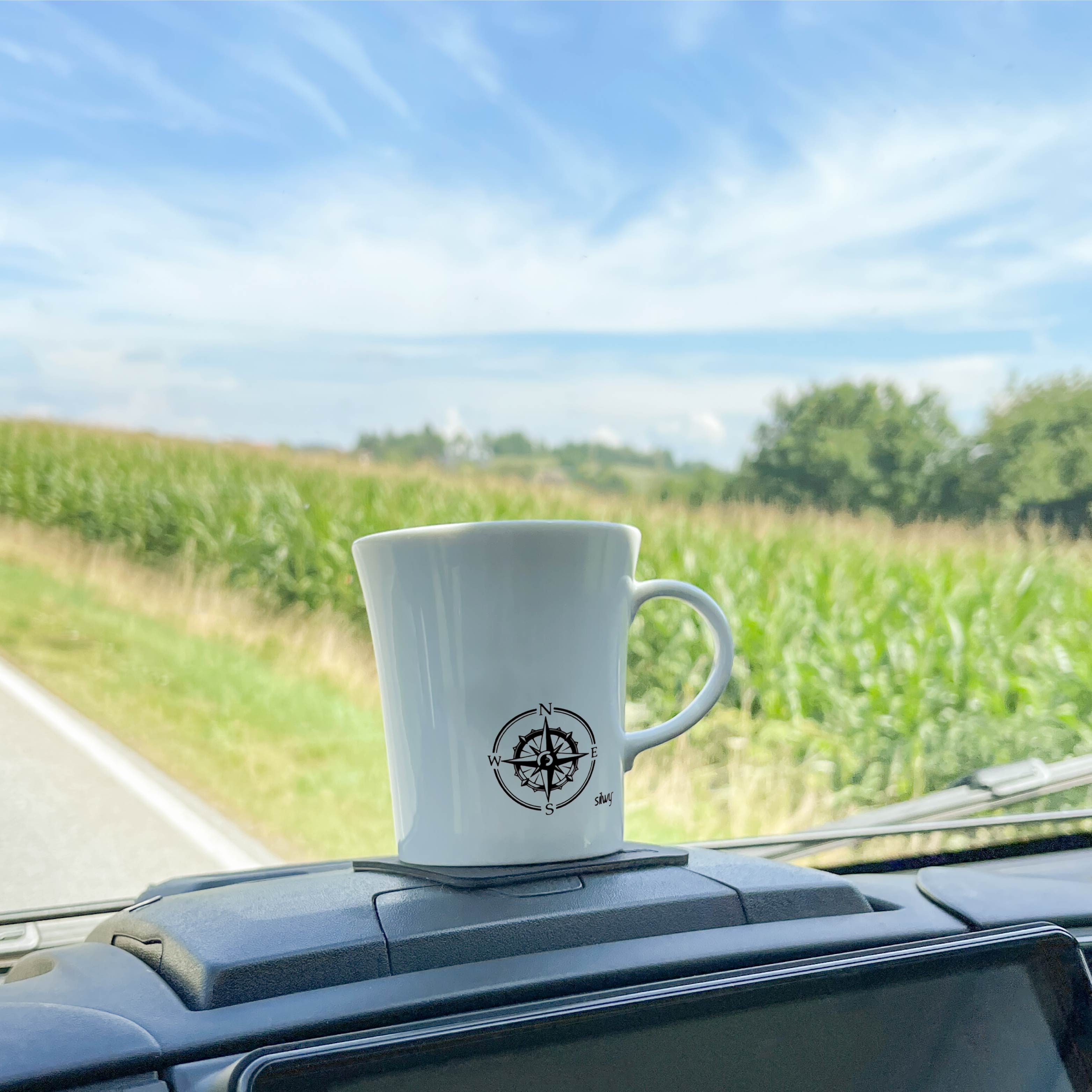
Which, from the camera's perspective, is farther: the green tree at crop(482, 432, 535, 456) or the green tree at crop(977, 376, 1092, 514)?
the green tree at crop(977, 376, 1092, 514)

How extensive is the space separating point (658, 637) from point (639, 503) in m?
0.73

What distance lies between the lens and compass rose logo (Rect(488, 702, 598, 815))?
1.85 feet

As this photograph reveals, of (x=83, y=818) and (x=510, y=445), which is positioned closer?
(x=83, y=818)

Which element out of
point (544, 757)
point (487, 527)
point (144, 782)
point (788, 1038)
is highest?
point (487, 527)

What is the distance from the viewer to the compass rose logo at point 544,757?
56 cm

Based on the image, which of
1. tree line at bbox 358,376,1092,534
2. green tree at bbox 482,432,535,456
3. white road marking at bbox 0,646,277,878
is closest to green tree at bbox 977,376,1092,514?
tree line at bbox 358,376,1092,534

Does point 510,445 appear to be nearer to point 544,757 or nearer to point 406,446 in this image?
point 406,446

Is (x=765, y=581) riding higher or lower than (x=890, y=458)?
lower

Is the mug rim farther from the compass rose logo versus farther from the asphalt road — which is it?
the asphalt road

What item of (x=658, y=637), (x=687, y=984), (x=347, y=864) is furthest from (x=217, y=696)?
(x=658, y=637)

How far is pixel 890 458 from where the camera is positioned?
Result: 4.27m

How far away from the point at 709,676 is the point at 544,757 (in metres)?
0.14

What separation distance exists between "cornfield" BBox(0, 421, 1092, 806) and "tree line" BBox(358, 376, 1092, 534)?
84mm

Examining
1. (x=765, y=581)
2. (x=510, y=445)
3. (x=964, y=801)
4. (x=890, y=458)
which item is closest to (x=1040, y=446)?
(x=890, y=458)
